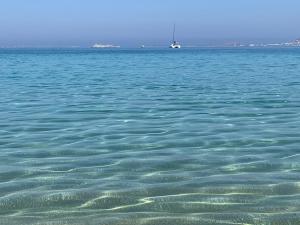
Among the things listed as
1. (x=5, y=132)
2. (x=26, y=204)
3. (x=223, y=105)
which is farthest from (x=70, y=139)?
(x=223, y=105)

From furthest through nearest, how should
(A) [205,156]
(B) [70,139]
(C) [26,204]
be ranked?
(B) [70,139] → (A) [205,156] → (C) [26,204]

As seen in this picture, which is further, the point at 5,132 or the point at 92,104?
the point at 92,104

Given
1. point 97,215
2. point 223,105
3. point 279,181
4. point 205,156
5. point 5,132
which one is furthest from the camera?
point 223,105

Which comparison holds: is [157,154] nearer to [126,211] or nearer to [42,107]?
[126,211]

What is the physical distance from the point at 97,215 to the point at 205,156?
11.7ft

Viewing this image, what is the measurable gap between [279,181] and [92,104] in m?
11.4

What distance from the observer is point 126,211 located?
6.45 m

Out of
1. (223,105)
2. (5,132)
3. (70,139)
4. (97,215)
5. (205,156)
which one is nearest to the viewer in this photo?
(97,215)

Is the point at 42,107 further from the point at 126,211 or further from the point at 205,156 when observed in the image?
the point at 126,211

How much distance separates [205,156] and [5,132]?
5233mm

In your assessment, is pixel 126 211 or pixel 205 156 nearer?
pixel 126 211

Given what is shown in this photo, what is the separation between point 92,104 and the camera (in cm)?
1833

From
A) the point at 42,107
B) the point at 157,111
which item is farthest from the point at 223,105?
the point at 42,107

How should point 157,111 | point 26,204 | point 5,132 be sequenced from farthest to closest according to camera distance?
point 157,111 → point 5,132 → point 26,204
